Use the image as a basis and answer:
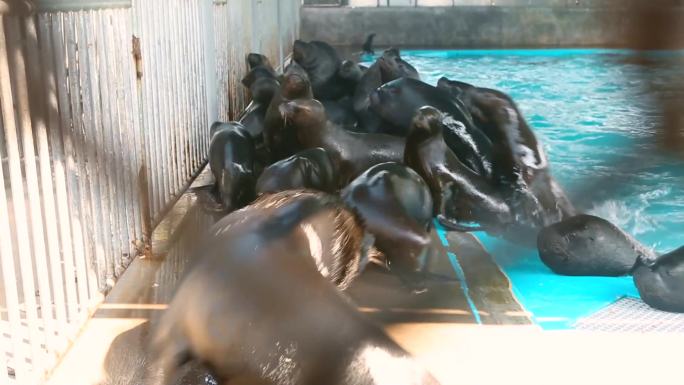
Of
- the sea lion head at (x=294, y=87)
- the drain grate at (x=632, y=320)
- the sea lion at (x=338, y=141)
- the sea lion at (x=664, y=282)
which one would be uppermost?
the sea lion head at (x=294, y=87)

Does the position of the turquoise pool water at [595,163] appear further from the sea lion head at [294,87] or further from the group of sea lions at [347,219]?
the sea lion head at [294,87]

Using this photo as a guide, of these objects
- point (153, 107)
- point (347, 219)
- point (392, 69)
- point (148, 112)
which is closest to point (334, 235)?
point (347, 219)

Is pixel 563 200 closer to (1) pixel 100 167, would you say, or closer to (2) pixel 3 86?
(1) pixel 100 167

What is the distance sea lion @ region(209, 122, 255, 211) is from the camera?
12.0 ft

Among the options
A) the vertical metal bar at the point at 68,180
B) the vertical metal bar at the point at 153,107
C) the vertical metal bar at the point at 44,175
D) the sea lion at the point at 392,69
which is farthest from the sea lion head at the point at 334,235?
the sea lion at the point at 392,69

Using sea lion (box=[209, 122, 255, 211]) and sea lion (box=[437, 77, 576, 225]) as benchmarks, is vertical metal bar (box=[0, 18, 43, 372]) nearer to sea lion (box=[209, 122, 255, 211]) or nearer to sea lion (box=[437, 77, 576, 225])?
sea lion (box=[209, 122, 255, 211])

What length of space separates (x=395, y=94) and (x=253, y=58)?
7.18ft

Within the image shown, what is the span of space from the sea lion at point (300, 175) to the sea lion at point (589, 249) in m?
1.07

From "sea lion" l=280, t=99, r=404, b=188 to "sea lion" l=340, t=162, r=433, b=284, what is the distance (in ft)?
3.68

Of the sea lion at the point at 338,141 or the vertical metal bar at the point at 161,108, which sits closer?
the vertical metal bar at the point at 161,108

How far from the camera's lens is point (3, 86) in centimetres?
170

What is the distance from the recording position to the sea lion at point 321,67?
685cm

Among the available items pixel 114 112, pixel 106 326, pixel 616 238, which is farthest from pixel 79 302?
pixel 616 238

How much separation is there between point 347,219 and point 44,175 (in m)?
0.94
